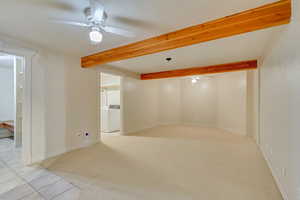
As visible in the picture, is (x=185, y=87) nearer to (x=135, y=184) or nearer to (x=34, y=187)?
(x=135, y=184)

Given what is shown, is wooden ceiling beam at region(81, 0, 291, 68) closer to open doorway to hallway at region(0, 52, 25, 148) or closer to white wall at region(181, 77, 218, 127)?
open doorway to hallway at region(0, 52, 25, 148)

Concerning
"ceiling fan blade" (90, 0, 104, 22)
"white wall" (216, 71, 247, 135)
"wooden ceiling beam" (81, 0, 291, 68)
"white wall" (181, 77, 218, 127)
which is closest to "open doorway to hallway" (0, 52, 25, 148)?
"wooden ceiling beam" (81, 0, 291, 68)

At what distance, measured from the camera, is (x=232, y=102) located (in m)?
5.05

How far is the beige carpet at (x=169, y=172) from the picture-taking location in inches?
68.5

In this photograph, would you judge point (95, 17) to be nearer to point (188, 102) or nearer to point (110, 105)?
point (110, 105)

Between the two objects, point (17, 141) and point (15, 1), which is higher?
point (15, 1)

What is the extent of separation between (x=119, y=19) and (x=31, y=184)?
98.5 inches

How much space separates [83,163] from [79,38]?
216 centimetres

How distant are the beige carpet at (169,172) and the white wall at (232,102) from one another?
1.53m

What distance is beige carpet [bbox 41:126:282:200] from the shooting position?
1.74 metres

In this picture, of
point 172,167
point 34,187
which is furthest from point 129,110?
point 34,187

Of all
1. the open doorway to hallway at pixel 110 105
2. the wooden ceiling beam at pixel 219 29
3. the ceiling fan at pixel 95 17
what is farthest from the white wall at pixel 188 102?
the ceiling fan at pixel 95 17

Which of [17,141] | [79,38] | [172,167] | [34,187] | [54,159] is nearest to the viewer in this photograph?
[34,187]

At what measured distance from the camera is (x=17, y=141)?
3.41 metres
